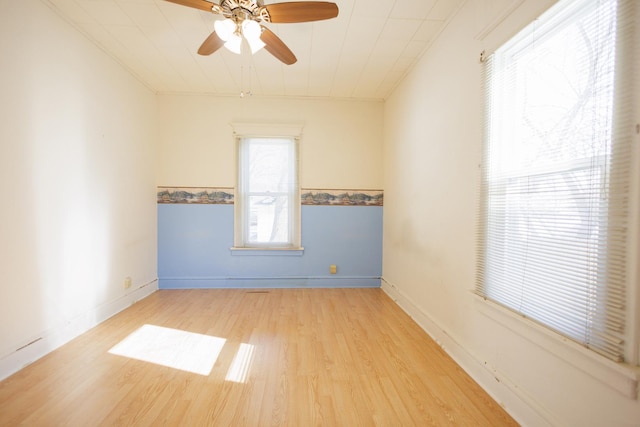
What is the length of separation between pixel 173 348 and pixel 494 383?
2.30 metres

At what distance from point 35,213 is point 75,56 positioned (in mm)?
1411

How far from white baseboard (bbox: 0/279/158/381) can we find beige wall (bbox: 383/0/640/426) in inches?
122

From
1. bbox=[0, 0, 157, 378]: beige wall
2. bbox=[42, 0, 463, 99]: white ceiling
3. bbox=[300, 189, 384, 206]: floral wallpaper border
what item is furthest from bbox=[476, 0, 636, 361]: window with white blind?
bbox=[0, 0, 157, 378]: beige wall

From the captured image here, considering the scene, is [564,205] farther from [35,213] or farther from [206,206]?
[206,206]

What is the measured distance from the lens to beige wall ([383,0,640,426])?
1226 millimetres

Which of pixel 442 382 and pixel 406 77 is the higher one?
pixel 406 77

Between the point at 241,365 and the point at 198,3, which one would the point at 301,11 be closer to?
the point at 198,3

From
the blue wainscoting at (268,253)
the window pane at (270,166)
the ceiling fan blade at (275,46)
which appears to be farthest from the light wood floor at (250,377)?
the ceiling fan blade at (275,46)

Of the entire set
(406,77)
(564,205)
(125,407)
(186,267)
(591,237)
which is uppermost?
(406,77)

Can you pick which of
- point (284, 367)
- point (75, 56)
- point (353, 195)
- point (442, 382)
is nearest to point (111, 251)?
point (75, 56)

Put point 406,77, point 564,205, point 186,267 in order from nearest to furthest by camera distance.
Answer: point 564,205, point 406,77, point 186,267

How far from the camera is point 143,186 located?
11.7ft

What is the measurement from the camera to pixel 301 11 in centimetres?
180

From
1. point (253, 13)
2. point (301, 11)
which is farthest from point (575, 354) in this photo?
point (253, 13)
